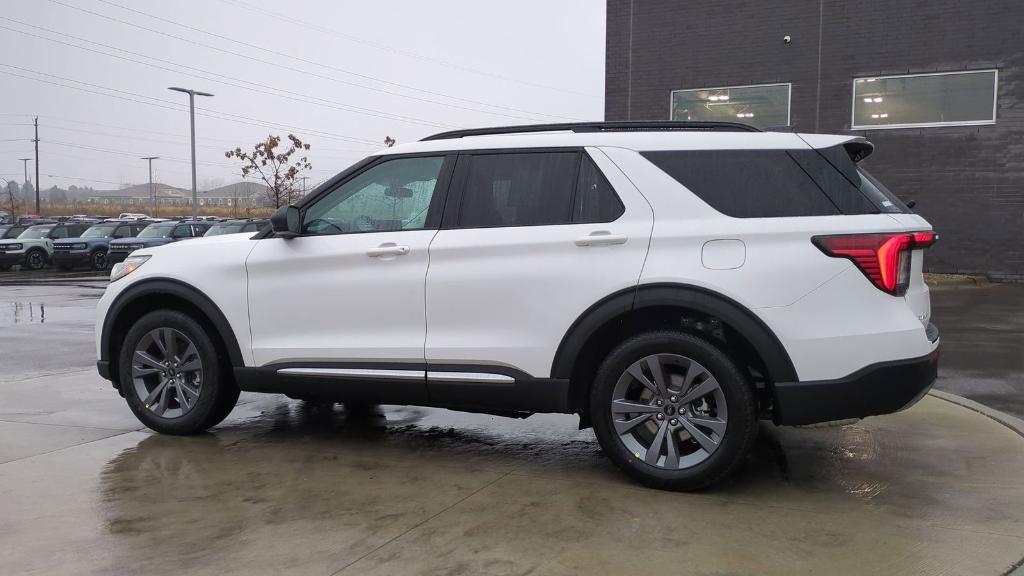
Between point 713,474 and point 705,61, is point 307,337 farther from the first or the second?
point 705,61

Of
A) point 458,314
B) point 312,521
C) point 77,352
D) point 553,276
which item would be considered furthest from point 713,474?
point 77,352

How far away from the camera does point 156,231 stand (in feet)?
89.1

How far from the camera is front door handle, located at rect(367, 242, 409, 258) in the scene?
4918mm

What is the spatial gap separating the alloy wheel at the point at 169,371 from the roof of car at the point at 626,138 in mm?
1915

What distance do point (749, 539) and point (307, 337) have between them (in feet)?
9.36

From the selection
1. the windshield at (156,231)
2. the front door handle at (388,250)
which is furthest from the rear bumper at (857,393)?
the windshield at (156,231)

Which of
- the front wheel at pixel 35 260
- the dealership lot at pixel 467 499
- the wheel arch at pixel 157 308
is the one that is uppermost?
the wheel arch at pixel 157 308

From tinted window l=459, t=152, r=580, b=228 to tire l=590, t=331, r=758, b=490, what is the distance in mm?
905

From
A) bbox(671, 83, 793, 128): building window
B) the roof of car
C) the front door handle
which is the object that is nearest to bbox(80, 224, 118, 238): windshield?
bbox(671, 83, 793, 128): building window

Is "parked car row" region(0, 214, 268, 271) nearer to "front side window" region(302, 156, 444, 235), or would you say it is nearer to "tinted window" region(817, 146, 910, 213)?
"front side window" region(302, 156, 444, 235)

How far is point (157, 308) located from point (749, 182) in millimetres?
4024

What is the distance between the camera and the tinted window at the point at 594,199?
15.1 ft

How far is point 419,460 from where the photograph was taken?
511 centimetres

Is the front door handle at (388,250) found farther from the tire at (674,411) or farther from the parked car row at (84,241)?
the parked car row at (84,241)
